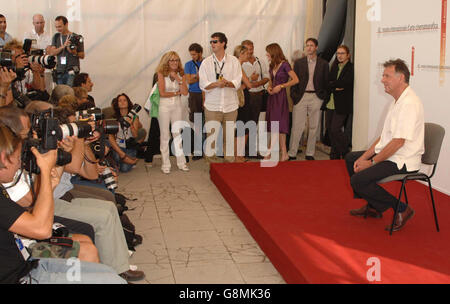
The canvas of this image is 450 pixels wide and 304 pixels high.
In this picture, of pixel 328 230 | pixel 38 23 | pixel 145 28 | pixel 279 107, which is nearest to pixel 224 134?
pixel 279 107

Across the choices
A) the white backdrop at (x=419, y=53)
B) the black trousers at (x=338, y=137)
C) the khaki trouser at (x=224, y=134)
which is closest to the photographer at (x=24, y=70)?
the khaki trouser at (x=224, y=134)

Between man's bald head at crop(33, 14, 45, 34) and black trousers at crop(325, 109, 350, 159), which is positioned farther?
man's bald head at crop(33, 14, 45, 34)

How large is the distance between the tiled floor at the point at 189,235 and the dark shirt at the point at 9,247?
48.7 inches

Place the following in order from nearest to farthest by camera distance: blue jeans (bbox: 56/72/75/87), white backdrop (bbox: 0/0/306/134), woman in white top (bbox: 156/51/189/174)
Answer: woman in white top (bbox: 156/51/189/174) < blue jeans (bbox: 56/72/75/87) < white backdrop (bbox: 0/0/306/134)

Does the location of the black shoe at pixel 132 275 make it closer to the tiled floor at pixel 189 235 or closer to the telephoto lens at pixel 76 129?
the tiled floor at pixel 189 235

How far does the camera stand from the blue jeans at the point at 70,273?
232cm

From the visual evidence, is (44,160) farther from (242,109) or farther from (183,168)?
(242,109)

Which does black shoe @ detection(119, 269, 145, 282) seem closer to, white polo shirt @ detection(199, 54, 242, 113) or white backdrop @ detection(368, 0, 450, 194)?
white backdrop @ detection(368, 0, 450, 194)

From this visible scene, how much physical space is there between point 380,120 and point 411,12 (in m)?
1.17

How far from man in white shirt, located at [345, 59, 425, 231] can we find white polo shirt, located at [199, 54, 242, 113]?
2.66 metres

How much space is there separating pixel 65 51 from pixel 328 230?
3.96m

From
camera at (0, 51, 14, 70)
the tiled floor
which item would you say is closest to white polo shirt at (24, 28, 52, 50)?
the tiled floor

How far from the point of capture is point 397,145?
370cm

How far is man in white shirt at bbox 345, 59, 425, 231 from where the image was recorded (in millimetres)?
3676
